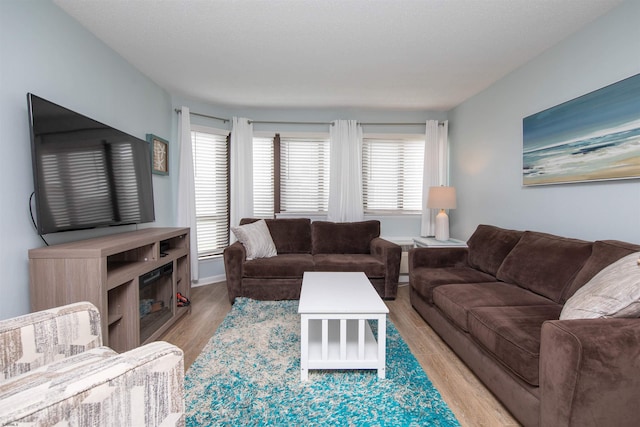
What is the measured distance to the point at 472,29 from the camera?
7.31ft

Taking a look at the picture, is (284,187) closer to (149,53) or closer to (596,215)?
(149,53)

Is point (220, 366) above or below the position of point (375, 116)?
below

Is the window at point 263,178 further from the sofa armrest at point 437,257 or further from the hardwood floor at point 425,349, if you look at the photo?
the sofa armrest at point 437,257

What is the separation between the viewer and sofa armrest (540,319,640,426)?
1165 millimetres

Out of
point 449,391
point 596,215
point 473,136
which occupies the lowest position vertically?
point 449,391

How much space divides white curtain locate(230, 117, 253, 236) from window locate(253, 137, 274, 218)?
171mm

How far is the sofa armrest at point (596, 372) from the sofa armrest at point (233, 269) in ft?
8.97

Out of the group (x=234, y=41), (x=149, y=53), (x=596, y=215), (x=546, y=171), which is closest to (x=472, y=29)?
(x=546, y=171)

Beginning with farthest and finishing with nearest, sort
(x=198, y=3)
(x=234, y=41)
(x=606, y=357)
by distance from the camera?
(x=234, y=41) < (x=198, y=3) < (x=606, y=357)

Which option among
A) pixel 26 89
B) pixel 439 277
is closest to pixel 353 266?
pixel 439 277

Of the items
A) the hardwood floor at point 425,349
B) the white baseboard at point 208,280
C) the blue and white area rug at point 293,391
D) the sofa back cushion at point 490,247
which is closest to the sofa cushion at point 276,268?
the hardwood floor at point 425,349

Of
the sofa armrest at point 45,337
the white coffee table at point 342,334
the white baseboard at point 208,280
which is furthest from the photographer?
the white baseboard at point 208,280

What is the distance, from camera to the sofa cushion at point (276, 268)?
327 cm

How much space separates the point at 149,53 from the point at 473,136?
3.64m
